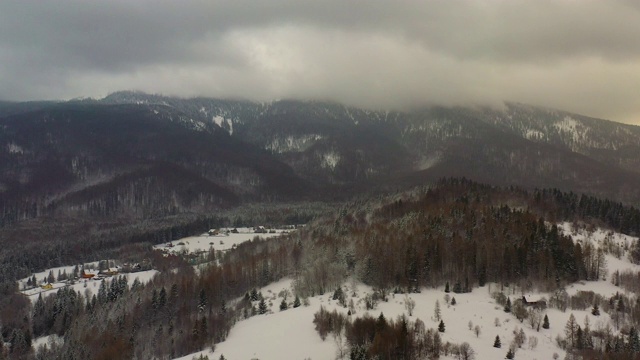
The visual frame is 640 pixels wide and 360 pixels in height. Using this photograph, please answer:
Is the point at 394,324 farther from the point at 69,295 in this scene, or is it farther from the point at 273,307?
the point at 69,295

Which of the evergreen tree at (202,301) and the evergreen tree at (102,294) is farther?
the evergreen tree at (102,294)

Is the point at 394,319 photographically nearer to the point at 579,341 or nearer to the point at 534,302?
the point at 534,302

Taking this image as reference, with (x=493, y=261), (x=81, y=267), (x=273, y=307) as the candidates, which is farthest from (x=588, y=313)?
(x=81, y=267)

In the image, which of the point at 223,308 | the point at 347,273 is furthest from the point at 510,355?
the point at 223,308

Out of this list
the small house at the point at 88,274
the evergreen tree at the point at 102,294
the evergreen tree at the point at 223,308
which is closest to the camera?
the evergreen tree at the point at 223,308

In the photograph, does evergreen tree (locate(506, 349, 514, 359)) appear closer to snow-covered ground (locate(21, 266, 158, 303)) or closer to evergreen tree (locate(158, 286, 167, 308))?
evergreen tree (locate(158, 286, 167, 308))

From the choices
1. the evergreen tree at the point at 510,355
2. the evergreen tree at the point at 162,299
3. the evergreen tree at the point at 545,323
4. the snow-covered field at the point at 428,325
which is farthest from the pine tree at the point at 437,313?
the evergreen tree at the point at 162,299

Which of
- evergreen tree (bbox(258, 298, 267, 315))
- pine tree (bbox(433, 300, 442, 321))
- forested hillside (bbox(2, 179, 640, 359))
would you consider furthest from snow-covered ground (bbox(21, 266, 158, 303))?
pine tree (bbox(433, 300, 442, 321))

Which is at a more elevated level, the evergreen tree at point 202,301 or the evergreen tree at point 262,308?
the evergreen tree at point 262,308

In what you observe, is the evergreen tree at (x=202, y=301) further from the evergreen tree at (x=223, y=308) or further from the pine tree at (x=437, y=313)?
the pine tree at (x=437, y=313)
